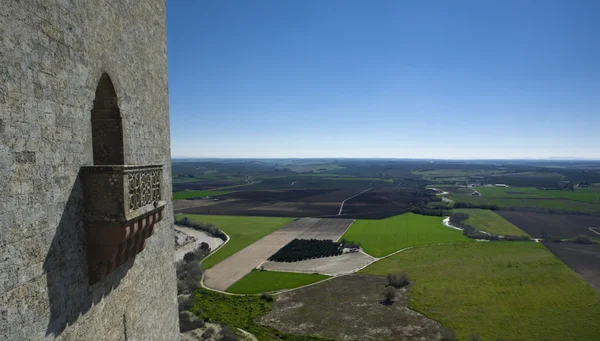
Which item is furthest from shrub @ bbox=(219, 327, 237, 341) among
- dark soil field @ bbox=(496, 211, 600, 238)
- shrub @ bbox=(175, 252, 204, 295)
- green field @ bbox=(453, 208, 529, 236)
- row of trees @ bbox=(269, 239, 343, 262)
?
dark soil field @ bbox=(496, 211, 600, 238)

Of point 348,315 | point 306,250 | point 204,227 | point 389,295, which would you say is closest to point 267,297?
point 348,315

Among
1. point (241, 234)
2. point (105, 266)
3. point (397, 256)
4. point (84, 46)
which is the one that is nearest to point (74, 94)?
point (84, 46)

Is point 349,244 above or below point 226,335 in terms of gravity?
below

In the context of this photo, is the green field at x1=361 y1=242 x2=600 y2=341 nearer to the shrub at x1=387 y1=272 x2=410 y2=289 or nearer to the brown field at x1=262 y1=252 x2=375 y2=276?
the shrub at x1=387 y1=272 x2=410 y2=289

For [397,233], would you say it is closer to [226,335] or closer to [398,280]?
[398,280]

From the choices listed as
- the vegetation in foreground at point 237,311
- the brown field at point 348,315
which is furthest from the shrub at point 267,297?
the brown field at point 348,315

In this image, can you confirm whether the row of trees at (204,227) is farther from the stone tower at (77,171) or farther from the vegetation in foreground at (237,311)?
the stone tower at (77,171)

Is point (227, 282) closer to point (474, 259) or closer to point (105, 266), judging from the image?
point (474, 259)
